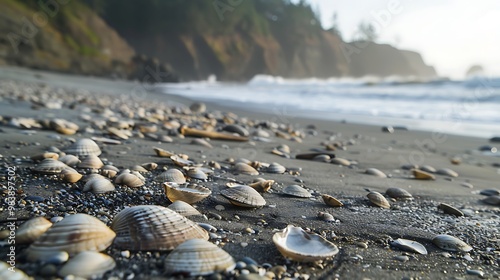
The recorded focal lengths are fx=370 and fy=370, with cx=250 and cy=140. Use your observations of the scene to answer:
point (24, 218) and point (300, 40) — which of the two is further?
point (300, 40)

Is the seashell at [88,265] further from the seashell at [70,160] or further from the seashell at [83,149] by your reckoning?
the seashell at [83,149]

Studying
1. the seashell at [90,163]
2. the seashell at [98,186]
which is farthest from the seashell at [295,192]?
the seashell at [90,163]

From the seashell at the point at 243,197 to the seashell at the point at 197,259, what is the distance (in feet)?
1.73

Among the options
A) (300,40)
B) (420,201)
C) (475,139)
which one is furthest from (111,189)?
(300,40)

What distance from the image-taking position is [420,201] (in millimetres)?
2227

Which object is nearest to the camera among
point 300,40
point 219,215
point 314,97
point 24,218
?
point 24,218

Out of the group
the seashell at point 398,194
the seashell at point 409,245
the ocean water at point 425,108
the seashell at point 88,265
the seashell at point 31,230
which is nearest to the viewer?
the seashell at point 88,265

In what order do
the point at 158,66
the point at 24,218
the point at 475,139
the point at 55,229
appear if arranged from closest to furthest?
the point at 55,229
the point at 24,218
the point at 475,139
the point at 158,66

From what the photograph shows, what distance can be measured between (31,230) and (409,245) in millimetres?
1363

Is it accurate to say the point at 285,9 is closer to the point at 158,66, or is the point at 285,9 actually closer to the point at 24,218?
the point at 158,66

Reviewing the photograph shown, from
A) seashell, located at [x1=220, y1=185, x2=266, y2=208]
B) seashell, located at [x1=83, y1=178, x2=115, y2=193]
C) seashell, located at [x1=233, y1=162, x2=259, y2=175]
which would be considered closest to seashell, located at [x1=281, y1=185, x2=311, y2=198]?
seashell, located at [x1=220, y1=185, x2=266, y2=208]

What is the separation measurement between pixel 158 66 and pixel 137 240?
28.1 metres

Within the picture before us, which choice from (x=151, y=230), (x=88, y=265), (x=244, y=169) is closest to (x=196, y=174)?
(x=244, y=169)

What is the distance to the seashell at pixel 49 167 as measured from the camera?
179 cm
